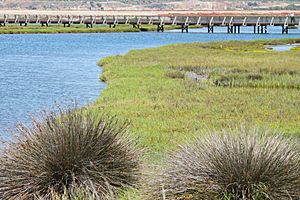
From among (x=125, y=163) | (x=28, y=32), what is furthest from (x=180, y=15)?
(x=125, y=163)

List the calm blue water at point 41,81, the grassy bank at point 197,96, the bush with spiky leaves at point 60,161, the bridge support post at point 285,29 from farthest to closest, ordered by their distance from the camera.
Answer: the bridge support post at point 285,29, the calm blue water at point 41,81, the grassy bank at point 197,96, the bush with spiky leaves at point 60,161

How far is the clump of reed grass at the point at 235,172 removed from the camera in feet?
35.1

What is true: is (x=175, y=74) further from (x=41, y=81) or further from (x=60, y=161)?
(x=60, y=161)

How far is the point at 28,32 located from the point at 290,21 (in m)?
48.2

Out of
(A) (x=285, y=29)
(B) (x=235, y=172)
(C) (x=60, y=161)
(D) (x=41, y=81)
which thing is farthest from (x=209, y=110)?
(A) (x=285, y=29)

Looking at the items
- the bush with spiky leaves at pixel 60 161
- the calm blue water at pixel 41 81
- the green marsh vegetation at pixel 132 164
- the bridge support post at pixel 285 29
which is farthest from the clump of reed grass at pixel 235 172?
the bridge support post at pixel 285 29

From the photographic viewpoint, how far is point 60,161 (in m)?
11.4

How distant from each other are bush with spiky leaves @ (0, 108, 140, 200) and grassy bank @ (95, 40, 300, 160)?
204 centimetres

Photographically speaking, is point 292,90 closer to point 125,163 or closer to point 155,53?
point 125,163

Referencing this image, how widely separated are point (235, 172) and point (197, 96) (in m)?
16.1

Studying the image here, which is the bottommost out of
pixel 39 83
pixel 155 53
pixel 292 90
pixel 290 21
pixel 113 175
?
pixel 290 21

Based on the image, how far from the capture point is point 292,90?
29.1 metres

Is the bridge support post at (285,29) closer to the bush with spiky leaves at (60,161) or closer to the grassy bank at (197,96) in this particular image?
the grassy bank at (197,96)

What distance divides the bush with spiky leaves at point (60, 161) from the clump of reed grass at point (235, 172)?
947mm
